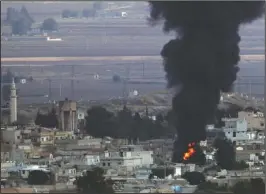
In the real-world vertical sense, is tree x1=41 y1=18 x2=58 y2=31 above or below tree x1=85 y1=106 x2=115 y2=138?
above

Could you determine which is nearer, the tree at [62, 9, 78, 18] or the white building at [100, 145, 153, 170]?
the white building at [100, 145, 153, 170]

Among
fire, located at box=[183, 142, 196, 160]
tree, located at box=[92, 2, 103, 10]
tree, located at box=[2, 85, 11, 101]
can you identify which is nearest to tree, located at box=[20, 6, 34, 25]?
tree, located at box=[92, 2, 103, 10]

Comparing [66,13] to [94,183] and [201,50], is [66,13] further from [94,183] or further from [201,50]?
[94,183]

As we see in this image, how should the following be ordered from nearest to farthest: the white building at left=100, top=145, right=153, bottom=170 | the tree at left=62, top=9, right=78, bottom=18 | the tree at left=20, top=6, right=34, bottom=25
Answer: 1. the white building at left=100, top=145, right=153, bottom=170
2. the tree at left=20, top=6, right=34, bottom=25
3. the tree at left=62, top=9, right=78, bottom=18

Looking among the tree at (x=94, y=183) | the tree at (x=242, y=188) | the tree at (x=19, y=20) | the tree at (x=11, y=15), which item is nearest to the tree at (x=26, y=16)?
the tree at (x=19, y=20)

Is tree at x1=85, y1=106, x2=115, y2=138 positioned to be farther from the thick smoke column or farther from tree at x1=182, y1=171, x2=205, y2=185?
tree at x1=182, y1=171, x2=205, y2=185

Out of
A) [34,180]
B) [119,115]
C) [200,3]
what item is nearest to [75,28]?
[119,115]

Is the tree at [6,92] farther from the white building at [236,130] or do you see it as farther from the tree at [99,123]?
the white building at [236,130]

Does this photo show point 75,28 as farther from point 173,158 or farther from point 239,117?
point 173,158
